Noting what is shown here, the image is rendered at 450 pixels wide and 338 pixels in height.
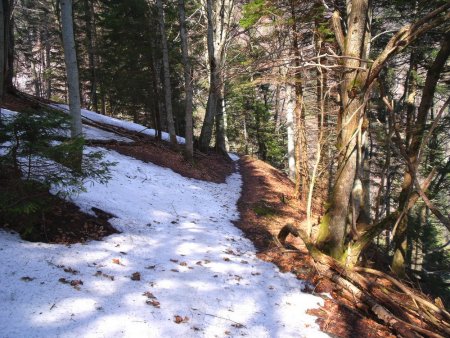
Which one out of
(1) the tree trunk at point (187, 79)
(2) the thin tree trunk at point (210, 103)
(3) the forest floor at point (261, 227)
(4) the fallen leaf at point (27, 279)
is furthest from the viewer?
(2) the thin tree trunk at point (210, 103)

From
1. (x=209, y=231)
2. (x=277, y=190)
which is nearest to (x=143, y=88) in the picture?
(x=277, y=190)

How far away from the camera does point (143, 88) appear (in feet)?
56.6

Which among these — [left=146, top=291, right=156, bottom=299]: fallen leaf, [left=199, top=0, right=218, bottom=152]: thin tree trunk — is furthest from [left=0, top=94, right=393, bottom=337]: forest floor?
[left=199, top=0, right=218, bottom=152]: thin tree trunk

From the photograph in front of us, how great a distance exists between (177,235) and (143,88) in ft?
39.9

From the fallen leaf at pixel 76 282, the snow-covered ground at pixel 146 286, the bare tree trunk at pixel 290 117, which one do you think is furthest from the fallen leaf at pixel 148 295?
the bare tree trunk at pixel 290 117

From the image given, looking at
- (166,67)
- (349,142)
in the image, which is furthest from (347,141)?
(166,67)

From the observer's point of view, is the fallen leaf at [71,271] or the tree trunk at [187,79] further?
the tree trunk at [187,79]

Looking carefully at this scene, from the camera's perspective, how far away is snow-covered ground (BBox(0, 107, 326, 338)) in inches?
136

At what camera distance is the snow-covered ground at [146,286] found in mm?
3455

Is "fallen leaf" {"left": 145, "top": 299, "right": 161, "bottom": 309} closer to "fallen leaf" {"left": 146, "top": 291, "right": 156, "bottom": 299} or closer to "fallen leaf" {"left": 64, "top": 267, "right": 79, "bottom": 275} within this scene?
"fallen leaf" {"left": 146, "top": 291, "right": 156, "bottom": 299}

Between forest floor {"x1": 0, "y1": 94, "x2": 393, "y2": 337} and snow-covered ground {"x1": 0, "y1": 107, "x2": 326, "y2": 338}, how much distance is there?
244 millimetres

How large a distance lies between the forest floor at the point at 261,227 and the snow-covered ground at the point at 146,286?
0.80ft

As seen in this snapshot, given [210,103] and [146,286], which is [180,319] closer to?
[146,286]

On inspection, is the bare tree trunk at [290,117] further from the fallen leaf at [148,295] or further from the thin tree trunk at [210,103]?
the fallen leaf at [148,295]
